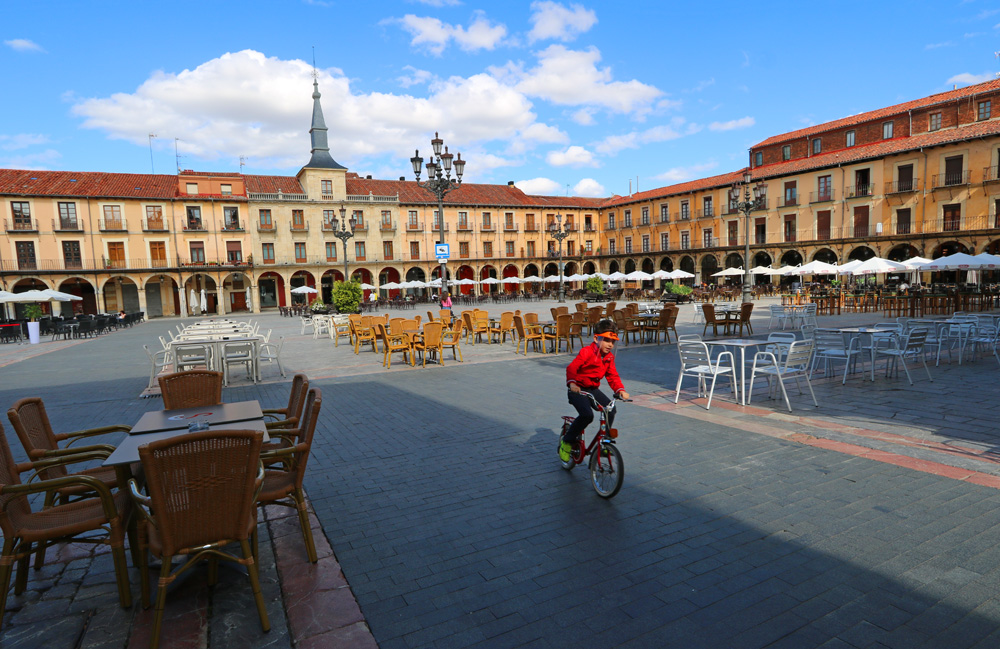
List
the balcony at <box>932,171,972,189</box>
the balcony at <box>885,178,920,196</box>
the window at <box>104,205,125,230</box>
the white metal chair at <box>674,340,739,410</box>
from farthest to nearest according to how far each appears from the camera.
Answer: the window at <box>104,205,125,230</box>
the balcony at <box>885,178,920,196</box>
the balcony at <box>932,171,972,189</box>
the white metal chair at <box>674,340,739,410</box>

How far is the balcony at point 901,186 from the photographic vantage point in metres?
28.2

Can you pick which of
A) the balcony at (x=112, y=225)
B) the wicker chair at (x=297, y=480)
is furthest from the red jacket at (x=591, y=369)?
the balcony at (x=112, y=225)

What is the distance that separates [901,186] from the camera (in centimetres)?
2881

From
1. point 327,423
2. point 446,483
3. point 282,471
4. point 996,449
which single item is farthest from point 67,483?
point 996,449

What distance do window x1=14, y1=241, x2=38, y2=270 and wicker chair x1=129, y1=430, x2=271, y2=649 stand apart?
1566 inches

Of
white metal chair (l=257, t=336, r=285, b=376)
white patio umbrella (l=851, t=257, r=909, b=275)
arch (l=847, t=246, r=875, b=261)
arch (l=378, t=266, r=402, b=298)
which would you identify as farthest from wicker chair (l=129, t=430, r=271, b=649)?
arch (l=378, t=266, r=402, b=298)

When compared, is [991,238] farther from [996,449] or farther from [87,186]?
[87,186]

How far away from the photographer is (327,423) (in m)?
6.17

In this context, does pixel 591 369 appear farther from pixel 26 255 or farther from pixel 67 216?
pixel 26 255

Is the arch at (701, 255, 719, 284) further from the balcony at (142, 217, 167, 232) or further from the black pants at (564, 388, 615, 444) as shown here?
the black pants at (564, 388, 615, 444)

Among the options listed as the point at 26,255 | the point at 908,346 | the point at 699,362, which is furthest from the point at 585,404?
the point at 26,255

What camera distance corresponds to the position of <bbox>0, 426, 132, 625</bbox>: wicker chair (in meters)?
2.46

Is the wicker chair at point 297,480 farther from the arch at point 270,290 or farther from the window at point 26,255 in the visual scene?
the window at point 26,255

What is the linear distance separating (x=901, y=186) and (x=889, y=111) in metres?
6.71
